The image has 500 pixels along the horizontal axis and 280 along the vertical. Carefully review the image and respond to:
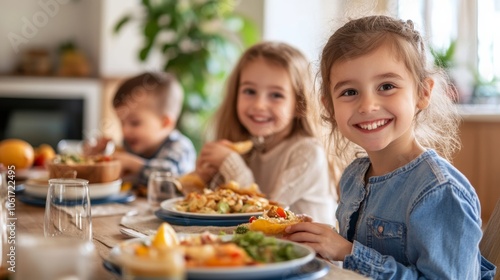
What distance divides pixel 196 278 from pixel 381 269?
46 cm

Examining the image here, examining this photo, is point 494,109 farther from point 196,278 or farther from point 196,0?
point 196,278

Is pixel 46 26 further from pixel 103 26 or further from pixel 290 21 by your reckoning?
pixel 290 21

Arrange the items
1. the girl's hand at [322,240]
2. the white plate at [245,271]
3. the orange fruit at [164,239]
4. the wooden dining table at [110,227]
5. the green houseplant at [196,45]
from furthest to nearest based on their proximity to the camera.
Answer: the green houseplant at [196,45], the girl's hand at [322,240], the wooden dining table at [110,227], the orange fruit at [164,239], the white plate at [245,271]

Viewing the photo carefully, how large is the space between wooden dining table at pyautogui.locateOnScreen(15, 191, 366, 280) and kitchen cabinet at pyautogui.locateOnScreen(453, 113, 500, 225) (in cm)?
264

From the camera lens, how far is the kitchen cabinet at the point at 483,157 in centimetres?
395

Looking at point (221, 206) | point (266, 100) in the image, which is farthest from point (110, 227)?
point (266, 100)

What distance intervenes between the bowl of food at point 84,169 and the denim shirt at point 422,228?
871 mm

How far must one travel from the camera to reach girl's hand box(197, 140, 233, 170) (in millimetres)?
2230

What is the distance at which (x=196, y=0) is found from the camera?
4883 millimetres

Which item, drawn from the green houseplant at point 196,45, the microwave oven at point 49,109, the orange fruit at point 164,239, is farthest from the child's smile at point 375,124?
the microwave oven at point 49,109

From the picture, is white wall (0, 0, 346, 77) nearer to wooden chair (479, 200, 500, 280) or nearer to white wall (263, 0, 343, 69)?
white wall (263, 0, 343, 69)

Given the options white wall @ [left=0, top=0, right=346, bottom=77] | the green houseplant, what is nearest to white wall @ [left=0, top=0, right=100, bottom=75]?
white wall @ [left=0, top=0, right=346, bottom=77]

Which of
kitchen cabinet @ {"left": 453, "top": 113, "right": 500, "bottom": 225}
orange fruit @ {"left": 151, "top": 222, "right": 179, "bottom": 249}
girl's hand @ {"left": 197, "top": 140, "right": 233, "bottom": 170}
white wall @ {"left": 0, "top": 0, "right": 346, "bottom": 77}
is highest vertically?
white wall @ {"left": 0, "top": 0, "right": 346, "bottom": 77}

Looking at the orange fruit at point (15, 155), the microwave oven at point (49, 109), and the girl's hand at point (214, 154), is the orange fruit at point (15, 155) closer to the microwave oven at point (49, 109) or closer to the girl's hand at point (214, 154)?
the girl's hand at point (214, 154)
